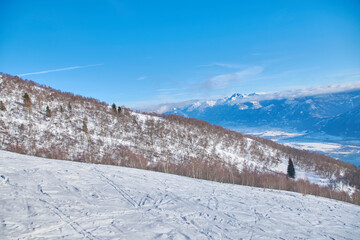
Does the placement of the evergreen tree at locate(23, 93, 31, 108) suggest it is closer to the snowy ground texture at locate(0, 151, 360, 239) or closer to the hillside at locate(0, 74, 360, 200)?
the hillside at locate(0, 74, 360, 200)

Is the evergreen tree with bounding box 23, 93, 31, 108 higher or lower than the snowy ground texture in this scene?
higher

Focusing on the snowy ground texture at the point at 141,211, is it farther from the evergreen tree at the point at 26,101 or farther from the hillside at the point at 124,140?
the evergreen tree at the point at 26,101

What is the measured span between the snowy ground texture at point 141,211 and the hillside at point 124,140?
5.85m

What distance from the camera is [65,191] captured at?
7.45m

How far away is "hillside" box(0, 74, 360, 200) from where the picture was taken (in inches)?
813

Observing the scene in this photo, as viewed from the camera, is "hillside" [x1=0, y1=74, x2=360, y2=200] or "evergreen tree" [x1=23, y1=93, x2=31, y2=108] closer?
"hillside" [x1=0, y1=74, x2=360, y2=200]

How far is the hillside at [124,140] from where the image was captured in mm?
20642

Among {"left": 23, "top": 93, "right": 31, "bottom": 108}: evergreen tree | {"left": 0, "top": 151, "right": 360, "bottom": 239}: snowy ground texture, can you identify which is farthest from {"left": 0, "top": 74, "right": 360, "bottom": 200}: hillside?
{"left": 0, "top": 151, "right": 360, "bottom": 239}: snowy ground texture

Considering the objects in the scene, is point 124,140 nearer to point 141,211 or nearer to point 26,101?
point 26,101

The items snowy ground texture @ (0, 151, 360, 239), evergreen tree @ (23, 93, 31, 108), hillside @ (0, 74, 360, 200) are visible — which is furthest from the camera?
evergreen tree @ (23, 93, 31, 108)

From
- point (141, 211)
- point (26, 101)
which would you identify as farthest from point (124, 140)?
point (141, 211)

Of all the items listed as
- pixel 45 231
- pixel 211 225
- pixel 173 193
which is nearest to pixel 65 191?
pixel 45 231

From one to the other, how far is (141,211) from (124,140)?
4039 centimetres

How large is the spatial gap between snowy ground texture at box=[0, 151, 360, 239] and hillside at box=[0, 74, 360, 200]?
5.85 m
